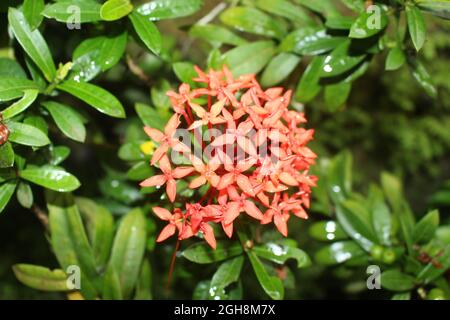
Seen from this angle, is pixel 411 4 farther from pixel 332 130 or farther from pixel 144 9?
pixel 332 130

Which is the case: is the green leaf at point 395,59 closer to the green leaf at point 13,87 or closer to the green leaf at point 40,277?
the green leaf at point 13,87

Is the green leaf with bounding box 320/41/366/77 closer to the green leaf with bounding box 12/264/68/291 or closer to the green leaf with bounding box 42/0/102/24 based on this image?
the green leaf with bounding box 42/0/102/24

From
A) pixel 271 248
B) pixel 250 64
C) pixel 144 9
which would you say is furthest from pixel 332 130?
pixel 144 9

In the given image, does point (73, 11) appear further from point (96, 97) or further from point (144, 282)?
point (144, 282)

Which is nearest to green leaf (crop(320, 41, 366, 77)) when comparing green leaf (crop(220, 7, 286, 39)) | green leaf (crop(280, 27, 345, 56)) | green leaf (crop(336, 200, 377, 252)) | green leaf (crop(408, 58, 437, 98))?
green leaf (crop(280, 27, 345, 56))

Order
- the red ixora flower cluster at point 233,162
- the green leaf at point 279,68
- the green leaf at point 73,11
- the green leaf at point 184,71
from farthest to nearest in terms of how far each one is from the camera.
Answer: the green leaf at point 279,68
the green leaf at point 184,71
the green leaf at point 73,11
the red ixora flower cluster at point 233,162

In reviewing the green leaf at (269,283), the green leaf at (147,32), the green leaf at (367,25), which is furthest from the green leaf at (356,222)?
the green leaf at (147,32)
